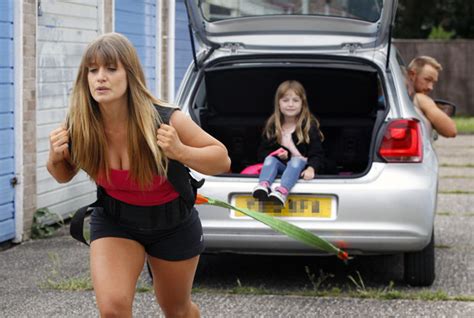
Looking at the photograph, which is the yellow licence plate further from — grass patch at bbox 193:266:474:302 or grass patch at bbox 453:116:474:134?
grass patch at bbox 453:116:474:134

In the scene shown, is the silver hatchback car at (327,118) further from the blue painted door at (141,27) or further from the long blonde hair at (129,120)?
the blue painted door at (141,27)

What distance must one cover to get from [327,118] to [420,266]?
1.67 metres

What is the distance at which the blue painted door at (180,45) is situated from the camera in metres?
15.0

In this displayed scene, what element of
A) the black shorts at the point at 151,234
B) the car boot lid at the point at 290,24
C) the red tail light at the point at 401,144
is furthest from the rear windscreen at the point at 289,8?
the black shorts at the point at 151,234

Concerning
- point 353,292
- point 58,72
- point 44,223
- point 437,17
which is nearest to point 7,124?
point 44,223

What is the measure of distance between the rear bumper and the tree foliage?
2848 centimetres

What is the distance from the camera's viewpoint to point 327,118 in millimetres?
8477

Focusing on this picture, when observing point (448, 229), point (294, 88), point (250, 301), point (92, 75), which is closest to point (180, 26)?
point (448, 229)

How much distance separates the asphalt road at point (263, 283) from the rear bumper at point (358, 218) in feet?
1.11

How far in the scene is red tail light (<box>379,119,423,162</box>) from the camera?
7008 mm

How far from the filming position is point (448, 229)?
9914 millimetres

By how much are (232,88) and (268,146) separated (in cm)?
100

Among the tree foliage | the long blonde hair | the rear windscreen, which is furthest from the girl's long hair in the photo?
the tree foliage

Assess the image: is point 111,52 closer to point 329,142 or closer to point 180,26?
point 329,142
